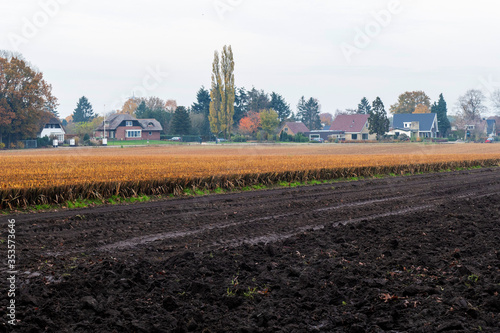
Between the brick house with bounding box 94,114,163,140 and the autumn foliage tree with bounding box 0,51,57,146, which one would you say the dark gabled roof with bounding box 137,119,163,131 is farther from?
the autumn foliage tree with bounding box 0,51,57,146

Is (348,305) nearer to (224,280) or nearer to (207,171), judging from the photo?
(224,280)

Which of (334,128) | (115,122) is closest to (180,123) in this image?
(115,122)

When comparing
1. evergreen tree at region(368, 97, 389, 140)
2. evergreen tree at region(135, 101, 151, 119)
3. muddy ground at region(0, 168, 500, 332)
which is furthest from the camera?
evergreen tree at region(135, 101, 151, 119)

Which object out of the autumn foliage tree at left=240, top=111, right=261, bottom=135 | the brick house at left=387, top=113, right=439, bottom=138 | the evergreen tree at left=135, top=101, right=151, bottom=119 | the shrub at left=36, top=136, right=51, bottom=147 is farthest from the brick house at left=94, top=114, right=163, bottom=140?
the brick house at left=387, top=113, right=439, bottom=138

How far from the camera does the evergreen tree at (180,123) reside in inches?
4017

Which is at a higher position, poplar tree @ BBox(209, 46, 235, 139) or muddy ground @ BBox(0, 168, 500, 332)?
poplar tree @ BBox(209, 46, 235, 139)

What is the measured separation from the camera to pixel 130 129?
339ft

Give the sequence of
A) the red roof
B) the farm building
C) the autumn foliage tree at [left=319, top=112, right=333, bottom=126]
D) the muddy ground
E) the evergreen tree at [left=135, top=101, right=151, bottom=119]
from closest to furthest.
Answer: the muddy ground < the farm building < the evergreen tree at [left=135, top=101, right=151, bottom=119] < the red roof < the autumn foliage tree at [left=319, top=112, right=333, bottom=126]

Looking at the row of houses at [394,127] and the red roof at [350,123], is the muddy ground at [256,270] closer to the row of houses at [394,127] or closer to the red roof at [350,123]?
the row of houses at [394,127]

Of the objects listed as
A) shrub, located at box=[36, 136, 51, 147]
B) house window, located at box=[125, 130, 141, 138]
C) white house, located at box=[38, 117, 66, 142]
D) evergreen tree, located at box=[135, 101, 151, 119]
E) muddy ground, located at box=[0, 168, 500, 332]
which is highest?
evergreen tree, located at box=[135, 101, 151, 119]

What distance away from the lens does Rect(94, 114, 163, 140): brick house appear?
10331cm

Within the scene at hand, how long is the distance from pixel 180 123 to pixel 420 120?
197 ft

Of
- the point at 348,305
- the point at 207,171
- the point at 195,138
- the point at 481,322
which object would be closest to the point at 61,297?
the point at 348,305

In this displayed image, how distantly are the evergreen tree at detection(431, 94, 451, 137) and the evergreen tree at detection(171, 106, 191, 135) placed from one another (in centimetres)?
6553
